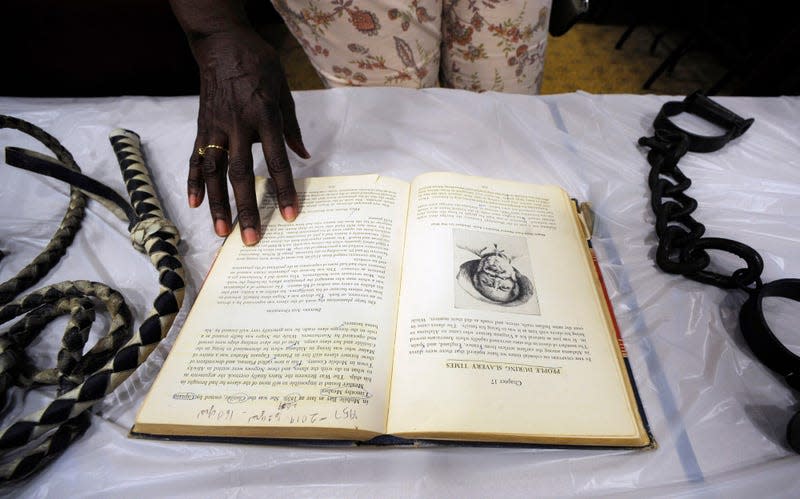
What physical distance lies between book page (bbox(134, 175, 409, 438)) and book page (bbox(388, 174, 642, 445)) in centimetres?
3

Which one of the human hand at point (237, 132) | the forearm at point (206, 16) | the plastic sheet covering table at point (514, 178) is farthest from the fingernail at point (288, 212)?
the forearm at point (206, 16)

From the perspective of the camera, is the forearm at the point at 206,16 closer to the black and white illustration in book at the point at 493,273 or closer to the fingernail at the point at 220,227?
the fingernail at the point at 220,227

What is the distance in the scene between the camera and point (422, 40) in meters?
0.69

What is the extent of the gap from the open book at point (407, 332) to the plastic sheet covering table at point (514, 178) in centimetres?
3

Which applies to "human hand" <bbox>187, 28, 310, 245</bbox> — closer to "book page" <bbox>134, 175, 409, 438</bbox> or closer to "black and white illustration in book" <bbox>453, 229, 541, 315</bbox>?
"book page" <bbox>134, 175, 409, 438</bbox>

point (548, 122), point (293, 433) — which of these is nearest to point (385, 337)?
point (293, 433)

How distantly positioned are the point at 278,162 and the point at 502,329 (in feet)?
1.07

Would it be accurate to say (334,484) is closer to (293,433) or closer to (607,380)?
(293,433)

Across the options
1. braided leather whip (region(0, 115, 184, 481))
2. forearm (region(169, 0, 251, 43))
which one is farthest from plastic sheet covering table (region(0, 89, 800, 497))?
forearm (region(169, 0, 251, 43))

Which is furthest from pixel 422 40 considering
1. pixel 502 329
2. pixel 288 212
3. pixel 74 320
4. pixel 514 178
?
pixel 74 320

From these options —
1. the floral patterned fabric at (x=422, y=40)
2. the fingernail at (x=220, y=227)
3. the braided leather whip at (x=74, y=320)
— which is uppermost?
the floral patterned fabric at (x=422, y=40)

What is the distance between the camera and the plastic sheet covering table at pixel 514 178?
1.11ft

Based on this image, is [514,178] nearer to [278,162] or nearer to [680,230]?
[680,230]

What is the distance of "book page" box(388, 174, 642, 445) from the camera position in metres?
0.34
